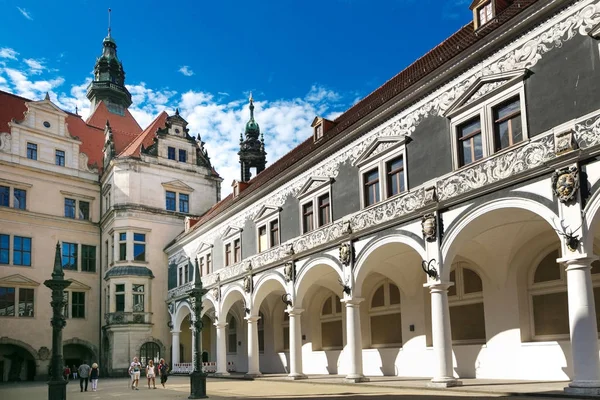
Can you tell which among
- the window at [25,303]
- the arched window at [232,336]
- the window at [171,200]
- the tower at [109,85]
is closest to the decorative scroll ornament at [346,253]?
the arched window at [232,336]

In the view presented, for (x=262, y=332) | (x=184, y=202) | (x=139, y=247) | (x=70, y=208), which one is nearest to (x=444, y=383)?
(x=262, y=332)

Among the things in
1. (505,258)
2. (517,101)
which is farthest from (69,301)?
(517,101)

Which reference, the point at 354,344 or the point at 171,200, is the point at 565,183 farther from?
the point at 171,200

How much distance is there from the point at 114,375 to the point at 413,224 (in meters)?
25.3

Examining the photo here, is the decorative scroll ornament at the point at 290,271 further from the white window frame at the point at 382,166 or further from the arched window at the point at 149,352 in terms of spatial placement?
the arched window at the point at 149,352

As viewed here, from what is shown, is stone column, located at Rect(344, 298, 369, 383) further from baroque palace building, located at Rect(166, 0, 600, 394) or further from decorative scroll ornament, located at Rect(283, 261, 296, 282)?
decorative scroll ornament, located at Rect(283, 261, 296, 282)

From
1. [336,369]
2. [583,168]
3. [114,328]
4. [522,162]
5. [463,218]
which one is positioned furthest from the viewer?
[114,328]

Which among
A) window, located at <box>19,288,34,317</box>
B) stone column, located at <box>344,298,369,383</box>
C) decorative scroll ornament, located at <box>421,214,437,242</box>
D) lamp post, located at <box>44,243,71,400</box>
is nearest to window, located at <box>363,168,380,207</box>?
decorative scroll ornament, located at <box>421,214,437,242</box>

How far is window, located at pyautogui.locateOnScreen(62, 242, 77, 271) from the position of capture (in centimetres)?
3956

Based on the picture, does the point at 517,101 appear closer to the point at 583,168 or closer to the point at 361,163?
the point at 583,168

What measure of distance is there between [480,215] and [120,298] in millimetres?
27965

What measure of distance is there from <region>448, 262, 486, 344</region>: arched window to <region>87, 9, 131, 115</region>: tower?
38.7m

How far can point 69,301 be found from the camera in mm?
38781

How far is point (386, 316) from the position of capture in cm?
2278
